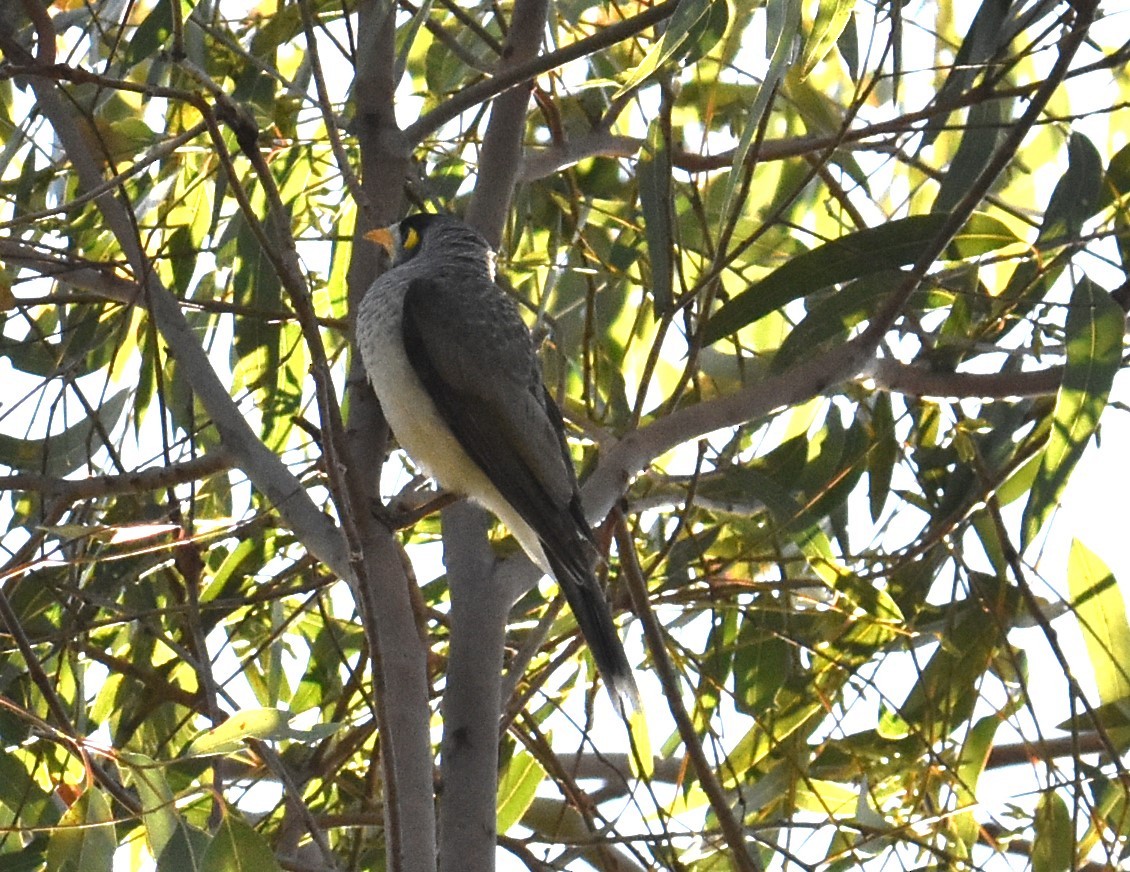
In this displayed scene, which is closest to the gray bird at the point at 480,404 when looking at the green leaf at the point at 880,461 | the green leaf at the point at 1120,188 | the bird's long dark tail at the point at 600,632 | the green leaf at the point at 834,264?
the bird's long dark tail at the point at 600,632

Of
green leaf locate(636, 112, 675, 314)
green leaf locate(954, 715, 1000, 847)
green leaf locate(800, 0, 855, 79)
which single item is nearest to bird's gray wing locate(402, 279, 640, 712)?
green leaf locate(636, 112, 675, 314)

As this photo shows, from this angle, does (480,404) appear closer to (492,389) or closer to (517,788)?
(492,389)

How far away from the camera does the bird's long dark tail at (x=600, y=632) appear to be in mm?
2217

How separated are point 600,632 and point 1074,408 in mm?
744

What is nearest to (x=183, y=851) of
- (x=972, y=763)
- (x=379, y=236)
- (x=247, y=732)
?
(x=247, y=732)

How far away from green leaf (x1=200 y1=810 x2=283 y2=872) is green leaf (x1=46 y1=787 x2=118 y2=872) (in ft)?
0.43

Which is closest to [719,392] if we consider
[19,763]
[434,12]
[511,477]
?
[511,477]

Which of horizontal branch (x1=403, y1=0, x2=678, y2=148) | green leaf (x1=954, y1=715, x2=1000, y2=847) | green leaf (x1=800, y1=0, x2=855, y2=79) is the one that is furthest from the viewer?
green leaf (x1=954, y1=715, x2=1000, y2=847)

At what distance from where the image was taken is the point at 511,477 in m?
2.62

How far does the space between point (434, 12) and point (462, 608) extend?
172 centimetres

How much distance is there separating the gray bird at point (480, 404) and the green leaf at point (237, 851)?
1.86ft

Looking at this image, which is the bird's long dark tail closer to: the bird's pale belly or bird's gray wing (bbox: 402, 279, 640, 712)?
bird's gray wing (bbox: 402, 279, 640, 712)

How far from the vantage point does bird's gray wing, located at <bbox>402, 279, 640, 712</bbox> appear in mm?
2303

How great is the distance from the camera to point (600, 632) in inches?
88.6
